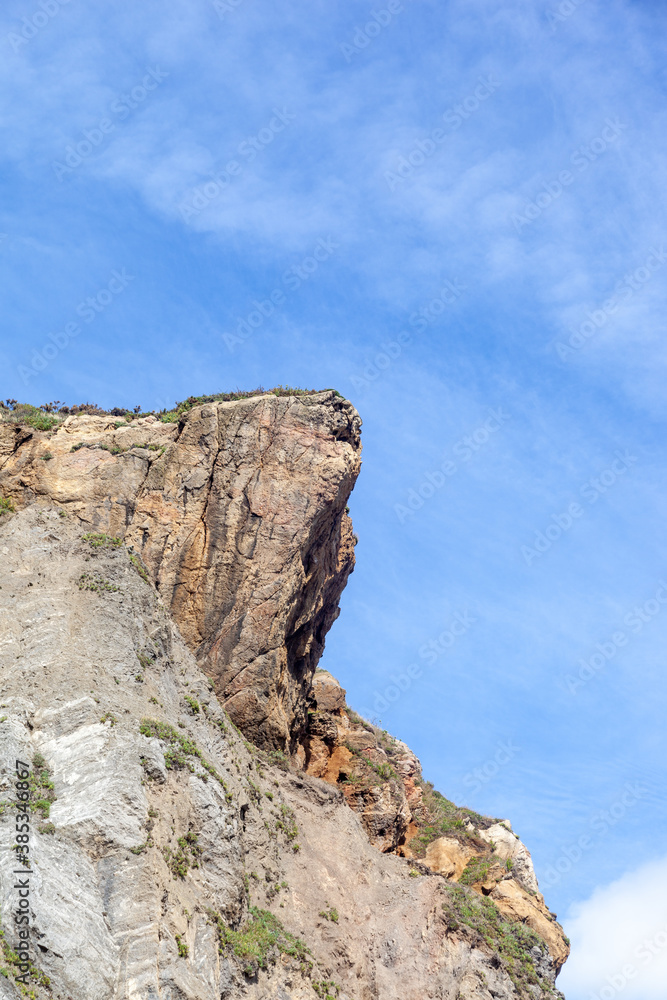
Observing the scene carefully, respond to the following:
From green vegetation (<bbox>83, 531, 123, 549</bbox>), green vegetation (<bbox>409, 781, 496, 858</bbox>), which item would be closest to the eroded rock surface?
green vegetation (<bbox>83, 531, 123, 549</bbox>)

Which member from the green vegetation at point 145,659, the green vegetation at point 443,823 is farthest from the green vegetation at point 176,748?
the green vegetation at point 443,823

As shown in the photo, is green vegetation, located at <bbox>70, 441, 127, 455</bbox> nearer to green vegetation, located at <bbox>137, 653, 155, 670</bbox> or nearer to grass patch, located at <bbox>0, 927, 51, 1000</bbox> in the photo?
green vegetation, located at <bbox>137, 653, 155, 670</bbox>

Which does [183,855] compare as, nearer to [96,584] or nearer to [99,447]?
[96,584]

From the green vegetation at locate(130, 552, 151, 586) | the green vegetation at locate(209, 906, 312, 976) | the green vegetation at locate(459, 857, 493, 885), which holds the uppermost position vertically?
the green vegetation at locate(130, 552, 151, 586)

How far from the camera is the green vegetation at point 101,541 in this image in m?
39.4

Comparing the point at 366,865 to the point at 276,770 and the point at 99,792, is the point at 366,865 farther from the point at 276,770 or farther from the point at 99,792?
the point at 99,792

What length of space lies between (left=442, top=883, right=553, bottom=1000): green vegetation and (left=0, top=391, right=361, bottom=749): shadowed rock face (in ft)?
28.1

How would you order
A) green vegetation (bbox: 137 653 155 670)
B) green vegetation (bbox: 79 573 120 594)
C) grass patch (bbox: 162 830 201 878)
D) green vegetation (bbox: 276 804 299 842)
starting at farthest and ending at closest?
1. green vegetation (bbox: 276 804 299 842)
2. green vegetation (bbox: 79 573 120 594)
3. green vegetation (bbox: 137 653 155 670)
4. grass patch (bbox: 162 830 201 878)

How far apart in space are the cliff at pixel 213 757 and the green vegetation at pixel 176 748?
67 mm

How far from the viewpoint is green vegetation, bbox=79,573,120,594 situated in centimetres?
3738

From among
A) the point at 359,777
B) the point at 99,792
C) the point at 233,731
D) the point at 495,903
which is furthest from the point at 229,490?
the point at 495,903

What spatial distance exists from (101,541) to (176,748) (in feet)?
30.6

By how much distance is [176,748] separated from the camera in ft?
110

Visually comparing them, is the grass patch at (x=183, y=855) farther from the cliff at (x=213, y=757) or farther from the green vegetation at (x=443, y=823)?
the green vegetation at (x=443, y=823)
